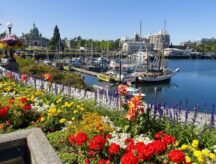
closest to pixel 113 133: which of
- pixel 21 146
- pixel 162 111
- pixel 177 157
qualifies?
pixel 162 111

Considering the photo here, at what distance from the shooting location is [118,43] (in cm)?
17925

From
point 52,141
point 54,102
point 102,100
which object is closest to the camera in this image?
point 52,141

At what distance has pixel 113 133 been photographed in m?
6.75

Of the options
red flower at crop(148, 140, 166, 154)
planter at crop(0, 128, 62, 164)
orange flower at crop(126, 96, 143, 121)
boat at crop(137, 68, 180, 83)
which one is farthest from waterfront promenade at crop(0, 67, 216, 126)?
boat at crop(137, 68, 180, 83)

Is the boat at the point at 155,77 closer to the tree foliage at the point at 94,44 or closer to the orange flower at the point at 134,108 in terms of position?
the orange flower at the point at 134,108

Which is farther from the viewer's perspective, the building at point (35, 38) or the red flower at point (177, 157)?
the building at point (35, 38)

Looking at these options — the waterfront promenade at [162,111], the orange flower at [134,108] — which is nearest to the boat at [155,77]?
the waterfront promenade at [162,111]

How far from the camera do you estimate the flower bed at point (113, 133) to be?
16.3ft

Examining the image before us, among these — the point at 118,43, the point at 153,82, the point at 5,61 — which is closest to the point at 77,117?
the point at 5,61

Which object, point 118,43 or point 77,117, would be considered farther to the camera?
point 118,43

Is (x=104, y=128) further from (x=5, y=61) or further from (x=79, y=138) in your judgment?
(x=5, y=61)

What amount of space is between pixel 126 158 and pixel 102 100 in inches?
242

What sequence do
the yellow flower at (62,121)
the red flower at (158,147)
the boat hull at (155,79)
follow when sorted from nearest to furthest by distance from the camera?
the red flower at (158,147)
the yellow flower at (62,121)
the boat hull at (155,79)

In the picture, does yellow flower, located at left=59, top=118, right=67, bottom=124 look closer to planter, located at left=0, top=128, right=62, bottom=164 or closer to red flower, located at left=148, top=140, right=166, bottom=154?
planter, located at left=0, top=128, right=62, bottom=164
